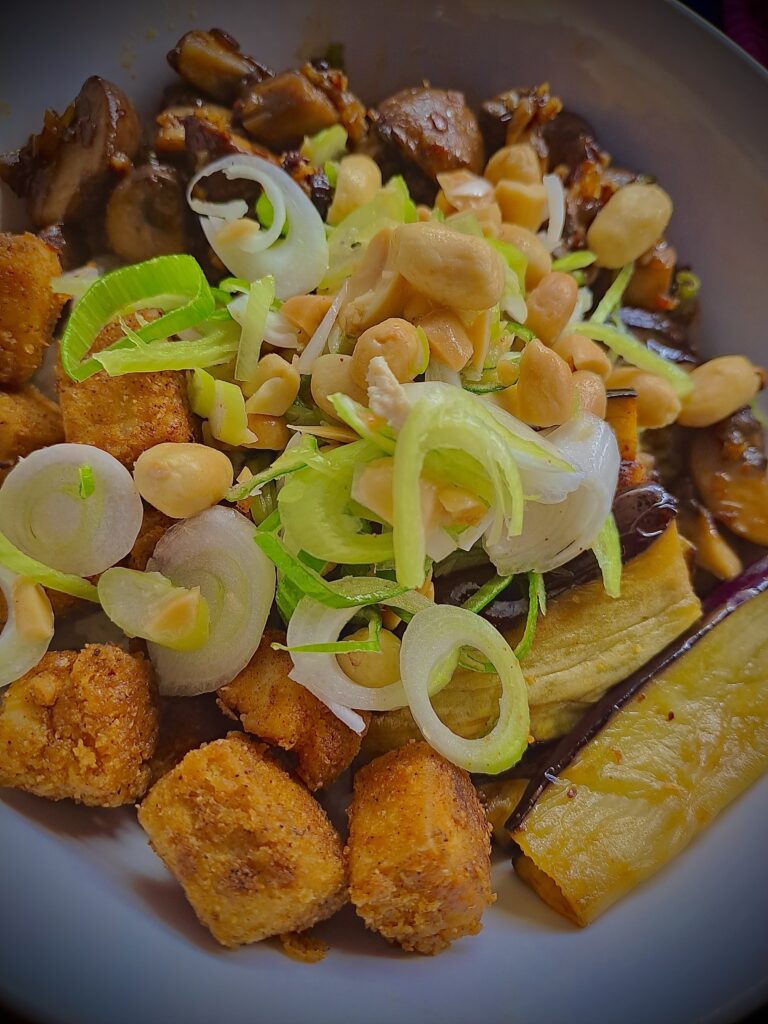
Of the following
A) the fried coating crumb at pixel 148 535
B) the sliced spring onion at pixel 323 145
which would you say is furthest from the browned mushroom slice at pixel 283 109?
the fried coating crumb at pixel 148 535

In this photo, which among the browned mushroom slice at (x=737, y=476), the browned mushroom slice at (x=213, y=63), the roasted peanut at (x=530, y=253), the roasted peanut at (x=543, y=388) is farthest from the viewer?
the browned mushroom slice at (x=737, y=476)

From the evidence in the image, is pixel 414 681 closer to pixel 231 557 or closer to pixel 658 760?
pixel 231 557

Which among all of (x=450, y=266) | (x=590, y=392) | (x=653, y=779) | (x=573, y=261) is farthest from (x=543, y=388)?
(x=653, y=779)

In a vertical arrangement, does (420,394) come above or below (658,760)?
above

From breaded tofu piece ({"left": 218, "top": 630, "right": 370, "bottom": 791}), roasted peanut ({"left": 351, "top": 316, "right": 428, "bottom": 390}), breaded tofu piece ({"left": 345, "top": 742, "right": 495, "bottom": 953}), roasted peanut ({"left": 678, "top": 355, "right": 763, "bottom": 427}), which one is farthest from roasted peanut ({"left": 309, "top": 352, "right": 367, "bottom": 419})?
roasted peanut ({"left": 678, "top": 355, "right": 763, "bottom": 427})

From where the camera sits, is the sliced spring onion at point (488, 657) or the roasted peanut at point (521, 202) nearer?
the sliced spring onion at point (488, 657)

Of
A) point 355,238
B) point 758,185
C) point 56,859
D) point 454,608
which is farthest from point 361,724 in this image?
point 758,185

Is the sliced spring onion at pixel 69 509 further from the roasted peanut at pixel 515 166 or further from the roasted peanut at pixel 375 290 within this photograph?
the roasted peanut at pixel 515 166
